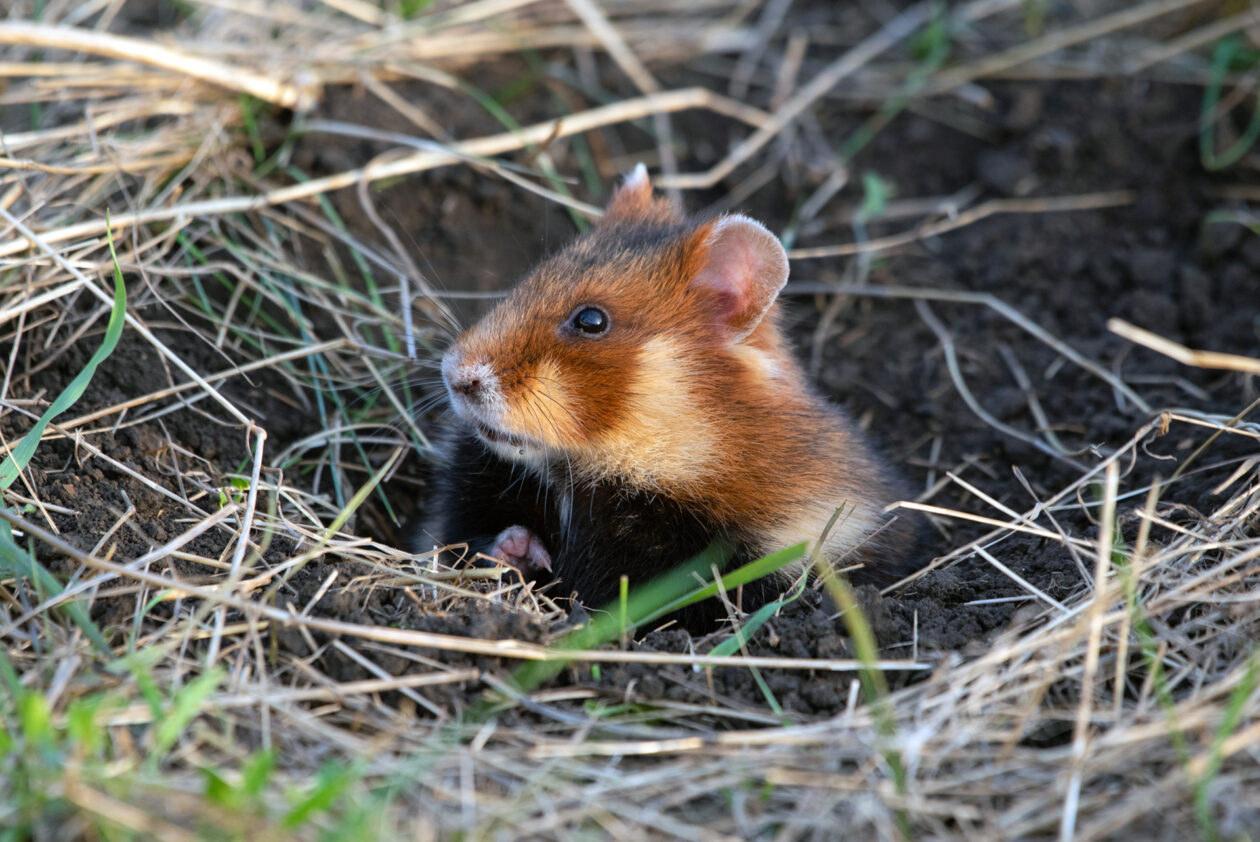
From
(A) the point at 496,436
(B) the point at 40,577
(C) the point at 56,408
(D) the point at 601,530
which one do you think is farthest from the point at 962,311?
(B) the point at 40,577

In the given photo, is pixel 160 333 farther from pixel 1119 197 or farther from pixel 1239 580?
pixel 1119 197

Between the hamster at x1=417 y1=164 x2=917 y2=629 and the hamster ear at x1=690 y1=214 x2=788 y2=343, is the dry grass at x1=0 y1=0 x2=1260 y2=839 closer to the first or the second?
the hamster at x1=417 y1=164 x2=917 y2=629

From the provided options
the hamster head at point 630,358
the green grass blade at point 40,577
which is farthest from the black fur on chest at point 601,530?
the green grass blade at point 40,577

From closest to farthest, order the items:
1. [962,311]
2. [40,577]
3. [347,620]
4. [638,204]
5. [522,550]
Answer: [40,577] → [347,620] → [522,550] → [638,204] → [962,311]

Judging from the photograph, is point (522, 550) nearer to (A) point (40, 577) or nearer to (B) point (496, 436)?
(B) point (496, 436)

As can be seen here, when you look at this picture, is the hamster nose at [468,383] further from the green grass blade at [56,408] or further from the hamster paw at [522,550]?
the green grass blade at [56,408]

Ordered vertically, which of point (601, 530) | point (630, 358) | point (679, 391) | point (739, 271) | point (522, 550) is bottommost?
point (522, 550)

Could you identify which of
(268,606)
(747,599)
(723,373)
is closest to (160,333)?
(268,606)

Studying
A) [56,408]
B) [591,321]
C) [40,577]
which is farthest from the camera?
[591,321]
